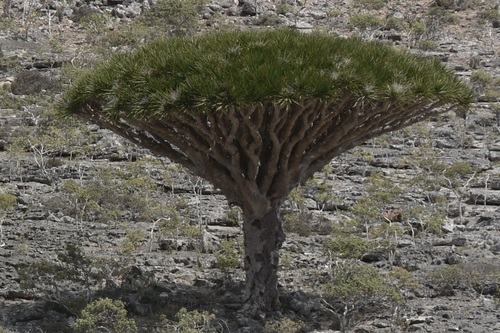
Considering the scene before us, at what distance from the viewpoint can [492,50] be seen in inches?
1362

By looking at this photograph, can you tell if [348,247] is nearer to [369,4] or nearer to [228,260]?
[228,260]

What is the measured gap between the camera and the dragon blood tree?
27.0 ft

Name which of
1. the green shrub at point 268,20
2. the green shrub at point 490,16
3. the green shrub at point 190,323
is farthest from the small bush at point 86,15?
the green shrub at point 190,323

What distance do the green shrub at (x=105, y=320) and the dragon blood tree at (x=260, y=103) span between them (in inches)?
68.8

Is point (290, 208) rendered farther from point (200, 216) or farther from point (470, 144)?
point (470, 144)

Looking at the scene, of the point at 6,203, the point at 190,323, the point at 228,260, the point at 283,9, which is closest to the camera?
the point at 190,323

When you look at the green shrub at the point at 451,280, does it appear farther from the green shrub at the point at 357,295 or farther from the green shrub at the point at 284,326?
the green shrub at the point at 284,326

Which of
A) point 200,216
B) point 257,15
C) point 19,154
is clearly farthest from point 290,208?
point 257,15

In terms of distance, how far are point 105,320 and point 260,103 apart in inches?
94.9

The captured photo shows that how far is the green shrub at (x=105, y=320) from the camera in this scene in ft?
26.2

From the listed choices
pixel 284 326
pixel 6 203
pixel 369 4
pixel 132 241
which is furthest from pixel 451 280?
pixel 369 4

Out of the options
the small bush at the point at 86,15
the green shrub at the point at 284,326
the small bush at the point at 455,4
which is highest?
the small bush at the point at 455,4

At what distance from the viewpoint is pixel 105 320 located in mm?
8211

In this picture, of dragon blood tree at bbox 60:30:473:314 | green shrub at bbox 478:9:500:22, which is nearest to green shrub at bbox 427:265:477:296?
dragon blood tree at bbox 60:30:473:314
